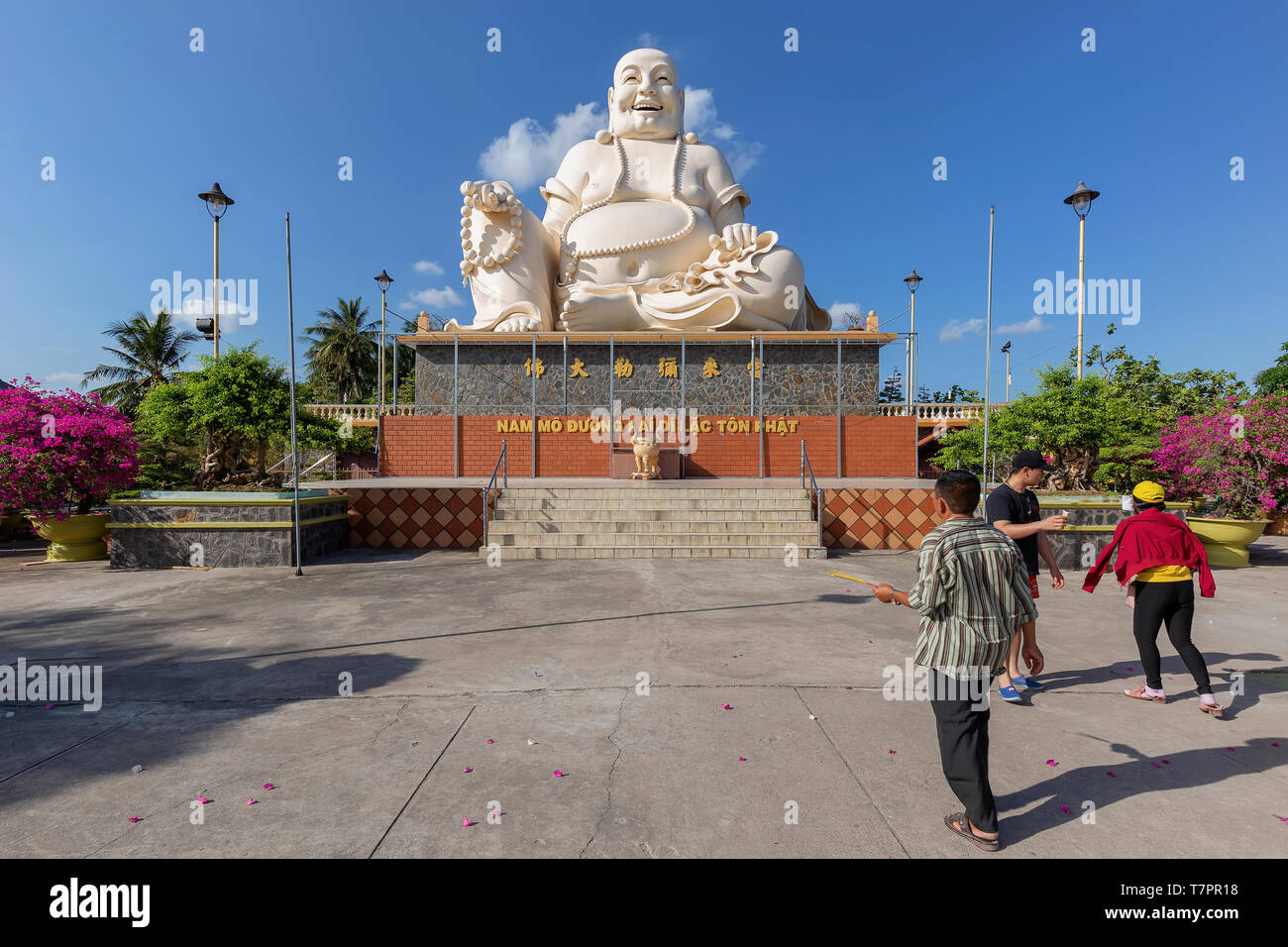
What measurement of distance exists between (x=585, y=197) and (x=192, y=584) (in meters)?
13.4

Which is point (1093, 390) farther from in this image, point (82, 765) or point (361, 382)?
point (361, 382)

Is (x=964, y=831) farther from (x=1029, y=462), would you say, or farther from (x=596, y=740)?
(x=1029, y=462)

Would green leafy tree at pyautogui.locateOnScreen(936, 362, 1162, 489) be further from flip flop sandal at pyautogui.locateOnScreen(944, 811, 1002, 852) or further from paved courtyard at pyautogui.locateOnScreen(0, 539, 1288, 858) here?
flip flop sandal at pyautogui.locateOnScreen(944, 811, 1002, 852)

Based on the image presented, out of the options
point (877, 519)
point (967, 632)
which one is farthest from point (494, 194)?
point (967, 632)

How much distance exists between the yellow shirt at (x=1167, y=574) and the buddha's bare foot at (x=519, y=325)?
1326 centimetres

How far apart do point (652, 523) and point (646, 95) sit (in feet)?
42.8

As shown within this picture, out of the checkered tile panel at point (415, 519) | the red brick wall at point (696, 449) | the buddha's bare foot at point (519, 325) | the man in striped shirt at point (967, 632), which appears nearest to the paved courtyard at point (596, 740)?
the man in striped shirt at point (967, 632)

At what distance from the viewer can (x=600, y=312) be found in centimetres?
1512

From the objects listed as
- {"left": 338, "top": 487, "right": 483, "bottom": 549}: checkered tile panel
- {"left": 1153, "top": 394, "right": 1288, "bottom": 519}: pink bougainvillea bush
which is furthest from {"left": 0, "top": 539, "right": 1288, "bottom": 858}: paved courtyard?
{"left": 1153, "top": 394, "right": 1288, "bottom": 519}: pink bougainvillea bush

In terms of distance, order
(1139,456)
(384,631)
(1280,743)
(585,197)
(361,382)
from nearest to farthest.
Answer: (1280,743)
(384,631)
(1139,456)
(585,197)
(361,382)

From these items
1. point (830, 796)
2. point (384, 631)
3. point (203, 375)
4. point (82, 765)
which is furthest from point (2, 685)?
point (203, 375)

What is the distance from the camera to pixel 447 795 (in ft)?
8.05

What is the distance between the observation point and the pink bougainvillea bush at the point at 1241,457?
8.66 metres

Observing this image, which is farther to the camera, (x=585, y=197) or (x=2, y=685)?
(x=585, y=197)
